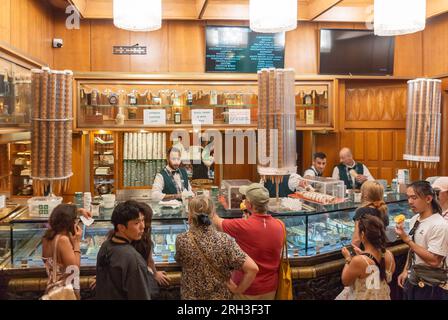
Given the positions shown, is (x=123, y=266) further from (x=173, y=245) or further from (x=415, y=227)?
(x=415, y=227)

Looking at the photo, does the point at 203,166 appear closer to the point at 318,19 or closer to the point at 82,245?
the point at 318,19

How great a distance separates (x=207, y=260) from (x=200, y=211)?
0.86 feet

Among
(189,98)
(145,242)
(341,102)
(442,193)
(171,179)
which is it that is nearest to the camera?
(145,242)

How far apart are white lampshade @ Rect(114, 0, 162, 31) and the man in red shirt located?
4.18 feet

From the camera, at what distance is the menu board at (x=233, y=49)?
225 inches

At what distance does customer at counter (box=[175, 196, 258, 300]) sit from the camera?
2285 millimetres

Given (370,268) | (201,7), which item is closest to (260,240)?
(370,268)

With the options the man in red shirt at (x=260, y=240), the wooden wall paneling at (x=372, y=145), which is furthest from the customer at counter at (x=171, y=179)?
the wooden wall paneling at (x=372, y=145)

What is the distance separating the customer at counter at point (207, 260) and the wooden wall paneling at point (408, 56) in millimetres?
4831

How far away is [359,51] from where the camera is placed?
591 cm

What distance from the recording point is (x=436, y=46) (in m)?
5.92

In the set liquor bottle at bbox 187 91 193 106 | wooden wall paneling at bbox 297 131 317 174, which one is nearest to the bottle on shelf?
liquor bottle at bbox 187 91 193 106
